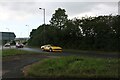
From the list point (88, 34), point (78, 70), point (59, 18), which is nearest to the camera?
point (78, 70)

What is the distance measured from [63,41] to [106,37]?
15.3m

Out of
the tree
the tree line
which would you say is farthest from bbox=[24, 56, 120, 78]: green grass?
the tree

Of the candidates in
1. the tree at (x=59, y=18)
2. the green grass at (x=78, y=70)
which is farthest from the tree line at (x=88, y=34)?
the green grass at (x=78, y=70)

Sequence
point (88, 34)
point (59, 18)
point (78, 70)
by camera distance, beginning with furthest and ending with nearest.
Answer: point (59, 18) < point (88, 34) < point (78, 70)

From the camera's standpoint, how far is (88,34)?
5862 cm

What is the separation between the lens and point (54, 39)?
69.2 m

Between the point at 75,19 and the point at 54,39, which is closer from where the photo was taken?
the point at 75,19

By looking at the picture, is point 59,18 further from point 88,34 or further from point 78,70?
point 78,70

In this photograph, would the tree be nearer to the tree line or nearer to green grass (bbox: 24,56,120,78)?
the tree line

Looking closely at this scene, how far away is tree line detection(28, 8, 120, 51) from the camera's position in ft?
171

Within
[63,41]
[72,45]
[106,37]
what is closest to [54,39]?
[63,41]

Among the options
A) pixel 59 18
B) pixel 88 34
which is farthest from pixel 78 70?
pixel 59 18

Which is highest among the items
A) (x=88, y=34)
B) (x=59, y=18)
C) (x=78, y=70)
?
(x=59, y=18)

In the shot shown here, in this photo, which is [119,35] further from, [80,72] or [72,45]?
[80,72]
